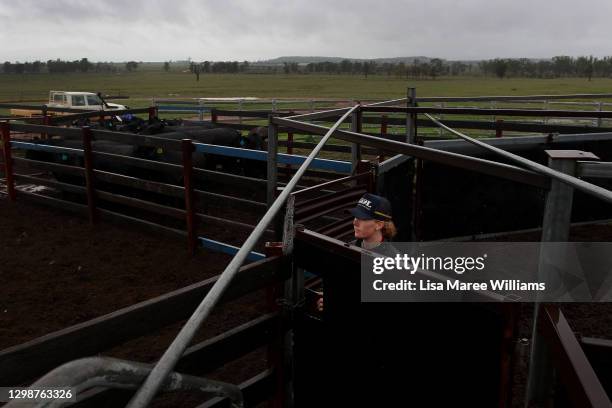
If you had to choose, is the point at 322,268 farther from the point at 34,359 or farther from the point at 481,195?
the point at 481,195

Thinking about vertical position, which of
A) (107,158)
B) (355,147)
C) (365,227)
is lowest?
(107,158)

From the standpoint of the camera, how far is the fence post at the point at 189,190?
6730 mm

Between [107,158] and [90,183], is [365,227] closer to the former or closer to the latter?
[107,158]

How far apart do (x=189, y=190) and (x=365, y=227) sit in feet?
13.2

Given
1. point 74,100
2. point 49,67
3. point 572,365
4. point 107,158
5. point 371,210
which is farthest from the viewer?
point 49,67

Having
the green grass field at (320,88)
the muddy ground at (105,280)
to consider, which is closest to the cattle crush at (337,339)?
the muddy ground at (105,280)

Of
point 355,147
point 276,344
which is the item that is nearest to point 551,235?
point 276,344

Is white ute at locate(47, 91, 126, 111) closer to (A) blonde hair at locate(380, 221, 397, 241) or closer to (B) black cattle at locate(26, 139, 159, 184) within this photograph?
(B) black cattle at locate(26, 139, 159, 184)

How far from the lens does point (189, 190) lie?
6.85m

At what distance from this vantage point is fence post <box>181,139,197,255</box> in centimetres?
673

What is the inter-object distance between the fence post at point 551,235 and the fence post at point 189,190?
17.7ft

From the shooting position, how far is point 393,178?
16.6 ft

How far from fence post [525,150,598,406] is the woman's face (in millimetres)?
1482

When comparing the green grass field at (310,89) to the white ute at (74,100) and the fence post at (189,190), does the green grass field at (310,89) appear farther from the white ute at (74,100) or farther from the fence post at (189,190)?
the fence post at (189,190)
